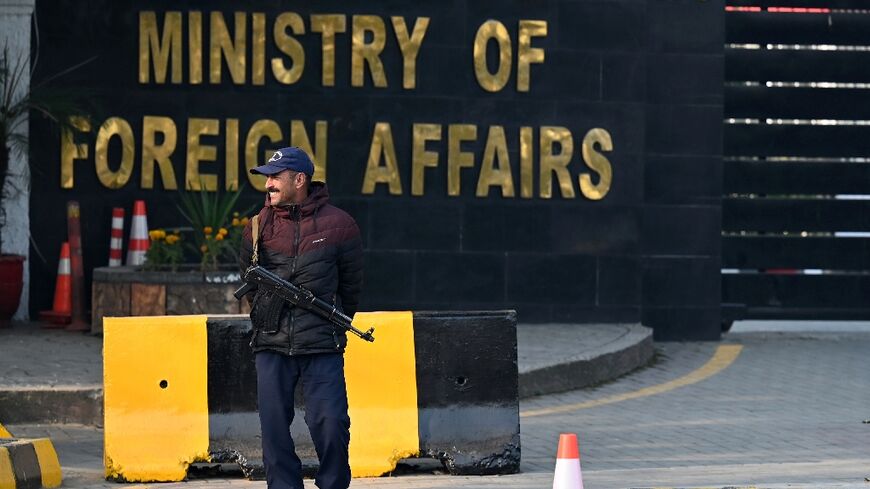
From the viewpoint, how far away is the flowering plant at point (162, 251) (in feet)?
49.3

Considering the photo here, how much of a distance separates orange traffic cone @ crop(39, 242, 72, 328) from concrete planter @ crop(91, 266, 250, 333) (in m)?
1.06

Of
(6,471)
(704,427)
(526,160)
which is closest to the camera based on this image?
(6,471)

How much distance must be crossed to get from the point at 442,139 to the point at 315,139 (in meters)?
1.14

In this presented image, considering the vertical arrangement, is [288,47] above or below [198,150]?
above

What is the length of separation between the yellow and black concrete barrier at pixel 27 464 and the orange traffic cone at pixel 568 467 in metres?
2.82

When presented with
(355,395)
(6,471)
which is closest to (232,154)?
(355,395)

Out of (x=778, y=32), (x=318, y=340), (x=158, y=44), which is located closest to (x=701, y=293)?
(x=778, y=32)

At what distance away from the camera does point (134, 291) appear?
14820mm

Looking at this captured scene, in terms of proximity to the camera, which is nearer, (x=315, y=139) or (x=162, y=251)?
(x=162, y=251)

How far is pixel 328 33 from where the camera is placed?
1634 centimetres

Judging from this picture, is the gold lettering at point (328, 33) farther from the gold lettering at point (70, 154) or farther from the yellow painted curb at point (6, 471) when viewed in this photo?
the yellow painted curb at point (6, 471)

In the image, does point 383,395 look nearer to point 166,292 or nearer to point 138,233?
point 166,292

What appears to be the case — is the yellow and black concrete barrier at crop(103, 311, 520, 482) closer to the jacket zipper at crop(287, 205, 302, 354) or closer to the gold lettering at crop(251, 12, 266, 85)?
the jacket zipper at crop(287, 205, 302, 354)

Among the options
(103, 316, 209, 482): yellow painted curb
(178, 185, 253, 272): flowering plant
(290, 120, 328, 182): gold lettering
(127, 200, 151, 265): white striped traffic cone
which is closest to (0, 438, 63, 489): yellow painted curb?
(103, 316, 209, 482): yellow painted curb
